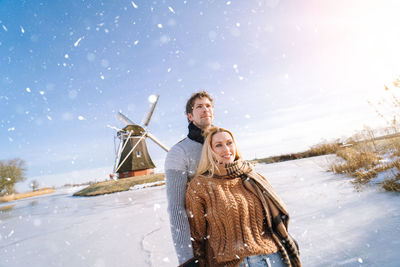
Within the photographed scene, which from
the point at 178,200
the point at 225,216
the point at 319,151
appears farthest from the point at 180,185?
the point at 319,151

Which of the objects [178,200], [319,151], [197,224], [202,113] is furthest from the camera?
[319,151]

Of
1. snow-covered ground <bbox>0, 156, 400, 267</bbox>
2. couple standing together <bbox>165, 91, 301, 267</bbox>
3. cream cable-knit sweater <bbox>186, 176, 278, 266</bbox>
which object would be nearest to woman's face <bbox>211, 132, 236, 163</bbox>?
couple standing together <bbox>165, 91, 301, 267</bbox>

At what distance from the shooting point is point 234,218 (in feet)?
4.72

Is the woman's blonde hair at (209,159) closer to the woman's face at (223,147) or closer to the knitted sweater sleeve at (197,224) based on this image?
the woman's face at (223,147)

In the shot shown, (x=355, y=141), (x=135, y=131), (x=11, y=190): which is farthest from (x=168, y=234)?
(x=11, y=190)

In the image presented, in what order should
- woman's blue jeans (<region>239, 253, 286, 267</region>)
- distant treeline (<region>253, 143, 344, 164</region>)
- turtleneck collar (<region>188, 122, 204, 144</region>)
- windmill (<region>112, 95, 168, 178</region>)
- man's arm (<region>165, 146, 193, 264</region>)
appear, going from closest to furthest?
woman's blue jeans (<region>239, 253, 286, 267</region>), man's arm (<region>165, 146, 193, 264</region>), turtleneck collar (<region>188, 122, 204, 144</region>), distant treeline (<region>253, 143, 344, 164</region>), windmill (<region>112, 95, 168, 178</region>)

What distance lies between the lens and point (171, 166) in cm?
181

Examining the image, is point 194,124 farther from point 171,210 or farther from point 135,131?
point 135,131

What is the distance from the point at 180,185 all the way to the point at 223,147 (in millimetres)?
488

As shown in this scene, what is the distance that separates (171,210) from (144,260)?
1.57 metres

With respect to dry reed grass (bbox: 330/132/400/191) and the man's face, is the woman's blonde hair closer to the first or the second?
the man's face

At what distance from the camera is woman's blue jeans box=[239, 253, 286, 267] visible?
1369 millimetres

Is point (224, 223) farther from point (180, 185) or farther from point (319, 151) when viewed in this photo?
point (319, 151)

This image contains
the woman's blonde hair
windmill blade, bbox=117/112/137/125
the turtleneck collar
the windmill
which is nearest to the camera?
the woman's blonde hair
